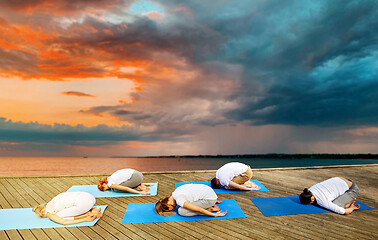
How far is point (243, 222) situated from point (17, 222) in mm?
3228

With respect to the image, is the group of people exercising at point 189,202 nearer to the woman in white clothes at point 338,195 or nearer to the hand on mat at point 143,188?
the woman in white clothes at point 338,195

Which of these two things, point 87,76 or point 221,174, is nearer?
point 221,174

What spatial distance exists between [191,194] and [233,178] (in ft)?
5.48

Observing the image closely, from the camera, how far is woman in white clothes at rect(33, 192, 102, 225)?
10.00ft

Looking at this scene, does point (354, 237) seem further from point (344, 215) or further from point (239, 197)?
point (239, 197)

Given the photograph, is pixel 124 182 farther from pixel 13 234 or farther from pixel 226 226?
pixel 226 226

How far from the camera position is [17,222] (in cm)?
314

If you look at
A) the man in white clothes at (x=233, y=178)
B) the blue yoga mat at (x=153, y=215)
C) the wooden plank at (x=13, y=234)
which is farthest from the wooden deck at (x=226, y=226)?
the man in white clothes at (x=233, y=178)

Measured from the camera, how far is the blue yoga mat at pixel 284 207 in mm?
3422

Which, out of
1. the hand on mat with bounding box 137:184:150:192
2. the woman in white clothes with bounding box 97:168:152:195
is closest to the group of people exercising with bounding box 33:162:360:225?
the woman in white clothes with bounding box 97:168:152:195

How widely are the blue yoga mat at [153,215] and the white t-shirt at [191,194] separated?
0.28 m

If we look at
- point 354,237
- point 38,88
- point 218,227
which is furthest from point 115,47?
point 354,237

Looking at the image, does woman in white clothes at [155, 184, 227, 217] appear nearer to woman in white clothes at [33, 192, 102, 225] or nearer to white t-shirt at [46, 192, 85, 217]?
woman in white clothes at [33, 192, 102, 225]

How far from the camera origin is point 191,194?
319 cm
